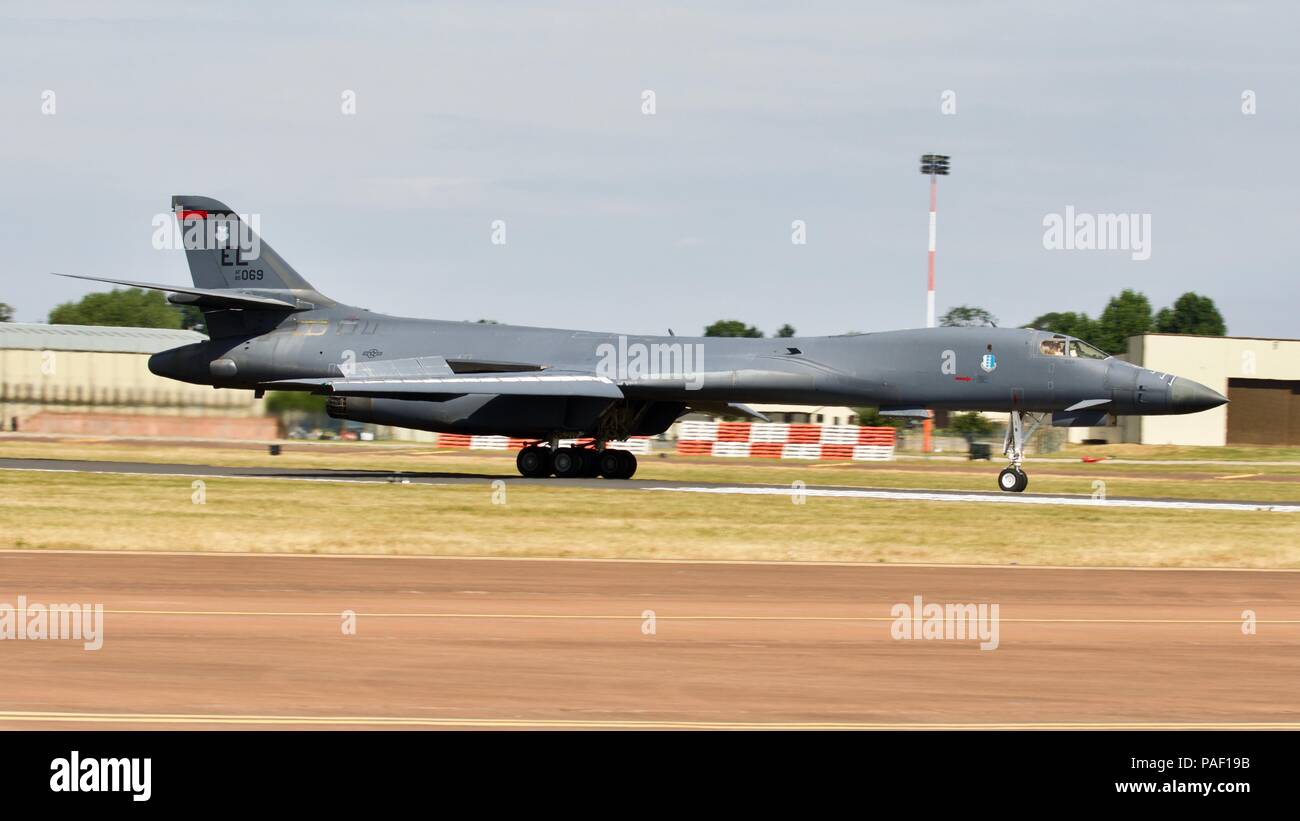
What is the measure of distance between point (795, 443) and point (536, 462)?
28.4m

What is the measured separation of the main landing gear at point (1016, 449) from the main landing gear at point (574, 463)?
847cm

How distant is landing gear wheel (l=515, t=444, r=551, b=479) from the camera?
109 ft

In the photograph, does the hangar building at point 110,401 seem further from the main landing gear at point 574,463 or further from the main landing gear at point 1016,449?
the main landing gear at point 1016,449

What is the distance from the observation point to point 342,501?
2456 cm

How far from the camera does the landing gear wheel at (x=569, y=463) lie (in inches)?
1305

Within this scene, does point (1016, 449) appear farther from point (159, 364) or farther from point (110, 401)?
point (110, 401)

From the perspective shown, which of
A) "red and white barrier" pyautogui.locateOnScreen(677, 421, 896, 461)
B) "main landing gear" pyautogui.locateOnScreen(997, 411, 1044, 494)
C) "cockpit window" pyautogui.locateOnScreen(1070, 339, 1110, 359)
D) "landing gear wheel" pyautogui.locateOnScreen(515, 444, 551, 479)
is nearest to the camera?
"main landing gear" pyautogui.locateOnScreen(997, 411, 1044, 494)

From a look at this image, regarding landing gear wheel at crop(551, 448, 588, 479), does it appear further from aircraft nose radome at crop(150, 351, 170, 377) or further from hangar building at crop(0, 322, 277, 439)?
hangar building at crop(0, 322, 277, 439)

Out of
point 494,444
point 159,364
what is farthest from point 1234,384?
point 159,364

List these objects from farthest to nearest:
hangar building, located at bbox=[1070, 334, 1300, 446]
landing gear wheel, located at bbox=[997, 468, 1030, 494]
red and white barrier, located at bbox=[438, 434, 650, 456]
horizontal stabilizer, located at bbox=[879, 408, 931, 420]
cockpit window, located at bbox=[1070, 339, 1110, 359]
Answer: hangar building, located at bbox=[1070, 334, 1300, 446] < red and white barrier, located at bbox=[438, 434, 650, 456] < horizontal stabilizer, located at bbox=[879, 408, 931, 420] < cockpit window, located at bbox=[1070, 339, 1110, 359] < landing gear wheel, located at bbox=[997, 468, 1030, 494]

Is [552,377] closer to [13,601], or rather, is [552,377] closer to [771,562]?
[771,562]

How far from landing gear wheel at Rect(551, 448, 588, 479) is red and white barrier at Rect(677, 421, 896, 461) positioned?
2565 cm

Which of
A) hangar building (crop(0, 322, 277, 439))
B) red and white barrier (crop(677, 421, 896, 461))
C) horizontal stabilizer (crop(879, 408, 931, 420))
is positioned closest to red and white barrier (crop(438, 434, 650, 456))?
red and white barrier (crop(677, 421, 896, 461))
